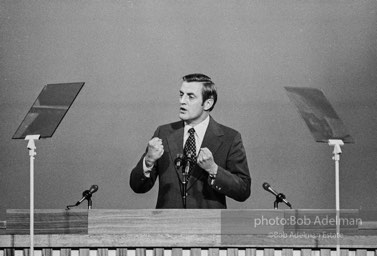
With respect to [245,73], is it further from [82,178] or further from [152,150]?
[152,150]

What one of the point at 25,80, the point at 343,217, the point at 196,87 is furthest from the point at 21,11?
the point at 343,217

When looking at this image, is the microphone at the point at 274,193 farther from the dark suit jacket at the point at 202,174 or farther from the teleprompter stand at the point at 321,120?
the teleprompter stand at the point at 321,120

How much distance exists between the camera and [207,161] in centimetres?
Answer: 493

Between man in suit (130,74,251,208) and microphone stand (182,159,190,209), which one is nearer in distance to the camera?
microphone stand (182,159,190,209)

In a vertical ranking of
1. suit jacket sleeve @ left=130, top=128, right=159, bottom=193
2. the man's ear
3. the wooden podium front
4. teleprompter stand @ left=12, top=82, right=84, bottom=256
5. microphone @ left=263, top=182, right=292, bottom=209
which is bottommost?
the wooden podium front

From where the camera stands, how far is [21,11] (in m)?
7.32

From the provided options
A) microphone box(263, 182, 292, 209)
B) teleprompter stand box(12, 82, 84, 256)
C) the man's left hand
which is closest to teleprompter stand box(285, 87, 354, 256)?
microphone box(263, 182, 292, 209)

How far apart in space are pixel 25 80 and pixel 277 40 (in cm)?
213

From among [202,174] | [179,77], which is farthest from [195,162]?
[179,77]

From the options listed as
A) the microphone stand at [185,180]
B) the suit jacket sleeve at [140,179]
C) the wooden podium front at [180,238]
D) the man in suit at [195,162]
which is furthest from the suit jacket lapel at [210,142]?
the wooden podium front at [180,238]

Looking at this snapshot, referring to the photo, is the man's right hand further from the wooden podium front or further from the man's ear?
the man's ear

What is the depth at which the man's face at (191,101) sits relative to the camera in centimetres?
542

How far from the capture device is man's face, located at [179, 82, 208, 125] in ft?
17.8

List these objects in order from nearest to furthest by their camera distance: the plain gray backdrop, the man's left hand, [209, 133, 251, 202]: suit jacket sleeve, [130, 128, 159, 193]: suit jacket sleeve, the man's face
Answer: the man's left hand, [209, 133, 251, 202]: suit jacket sleeve, [130, 128, 159, 193]: suit jacket sleeve, the man's face, the plain gray backdrop
